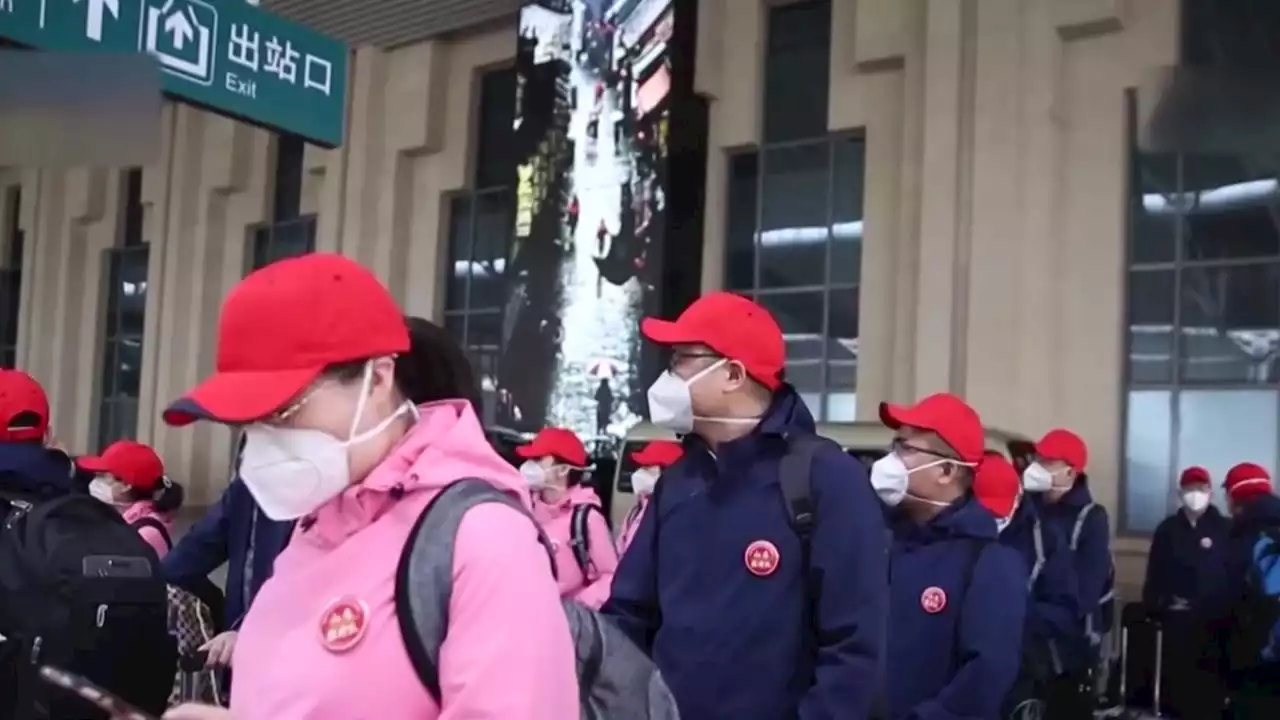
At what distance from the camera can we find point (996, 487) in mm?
4379

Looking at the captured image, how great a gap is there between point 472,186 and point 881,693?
1107 cm

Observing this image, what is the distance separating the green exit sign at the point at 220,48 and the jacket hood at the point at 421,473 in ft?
14.2

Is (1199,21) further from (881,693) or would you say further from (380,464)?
(380,464)

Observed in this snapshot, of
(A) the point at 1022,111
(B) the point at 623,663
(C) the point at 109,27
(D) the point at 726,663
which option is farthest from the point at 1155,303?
(B) the point at 623,663

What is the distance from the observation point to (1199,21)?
890cm

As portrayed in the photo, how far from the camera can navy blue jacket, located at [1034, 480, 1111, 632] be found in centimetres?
657

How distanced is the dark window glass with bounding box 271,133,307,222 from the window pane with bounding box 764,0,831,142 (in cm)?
634

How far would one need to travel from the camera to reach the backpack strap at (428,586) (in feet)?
4.82

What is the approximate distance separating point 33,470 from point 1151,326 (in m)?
7.49

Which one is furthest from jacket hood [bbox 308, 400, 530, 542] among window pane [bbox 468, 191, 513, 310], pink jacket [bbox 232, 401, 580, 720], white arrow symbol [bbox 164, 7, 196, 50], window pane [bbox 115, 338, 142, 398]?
window pane [bbox 115, 338, 142, 398]

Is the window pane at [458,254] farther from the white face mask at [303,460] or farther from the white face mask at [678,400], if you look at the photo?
the white face mask at [303,460]

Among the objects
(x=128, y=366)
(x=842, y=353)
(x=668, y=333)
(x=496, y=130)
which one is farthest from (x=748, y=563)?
(x=128, y=366)

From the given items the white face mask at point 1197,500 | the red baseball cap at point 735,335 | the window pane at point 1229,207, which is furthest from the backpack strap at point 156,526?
the window pane at point 1229,207

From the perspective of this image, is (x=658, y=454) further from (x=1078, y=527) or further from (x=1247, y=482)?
(x=1247, y=482)
